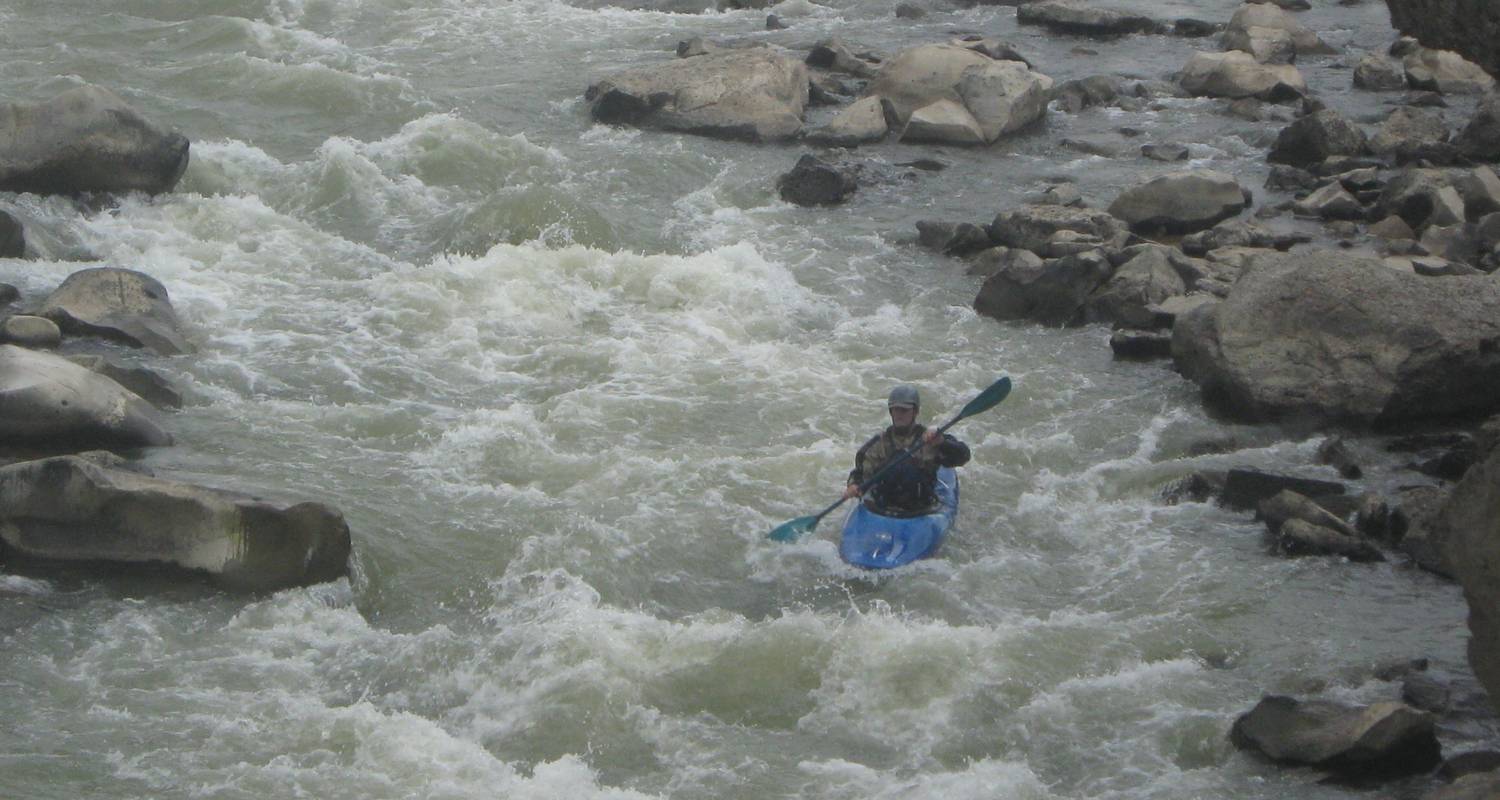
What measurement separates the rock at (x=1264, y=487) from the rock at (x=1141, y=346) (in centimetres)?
237

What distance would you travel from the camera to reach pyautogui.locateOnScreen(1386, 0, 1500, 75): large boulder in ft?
27.9

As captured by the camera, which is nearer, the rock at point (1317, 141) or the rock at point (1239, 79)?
the rock at point (1317, 141)

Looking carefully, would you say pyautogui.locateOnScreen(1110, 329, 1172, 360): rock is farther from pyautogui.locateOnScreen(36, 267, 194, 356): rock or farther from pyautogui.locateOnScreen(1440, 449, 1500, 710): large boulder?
pyautogui.locateOnScreen(36, 267, 194, 356): rock

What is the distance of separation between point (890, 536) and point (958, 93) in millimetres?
9092

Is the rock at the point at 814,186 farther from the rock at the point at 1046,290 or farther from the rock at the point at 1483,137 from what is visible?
the rock at the point at 1483,137

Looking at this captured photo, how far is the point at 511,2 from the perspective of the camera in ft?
73.8

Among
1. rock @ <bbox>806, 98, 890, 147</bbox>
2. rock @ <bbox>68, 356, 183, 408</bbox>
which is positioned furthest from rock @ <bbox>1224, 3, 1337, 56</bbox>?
rock @ <bbox>68, 356, 183, 408</bbox>

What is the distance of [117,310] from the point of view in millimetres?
11906

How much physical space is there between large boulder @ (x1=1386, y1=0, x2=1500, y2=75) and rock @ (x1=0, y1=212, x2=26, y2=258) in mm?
9604

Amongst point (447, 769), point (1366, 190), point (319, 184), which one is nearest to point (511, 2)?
point (319, 184)

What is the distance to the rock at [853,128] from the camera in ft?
56.3

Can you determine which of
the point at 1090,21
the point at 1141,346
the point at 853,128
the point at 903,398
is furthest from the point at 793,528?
the point at 1090,21

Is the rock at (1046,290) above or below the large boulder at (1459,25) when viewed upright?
below

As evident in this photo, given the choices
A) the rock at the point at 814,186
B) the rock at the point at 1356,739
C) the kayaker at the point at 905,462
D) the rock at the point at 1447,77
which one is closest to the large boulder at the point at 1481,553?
the rock at the point at 1356,739
